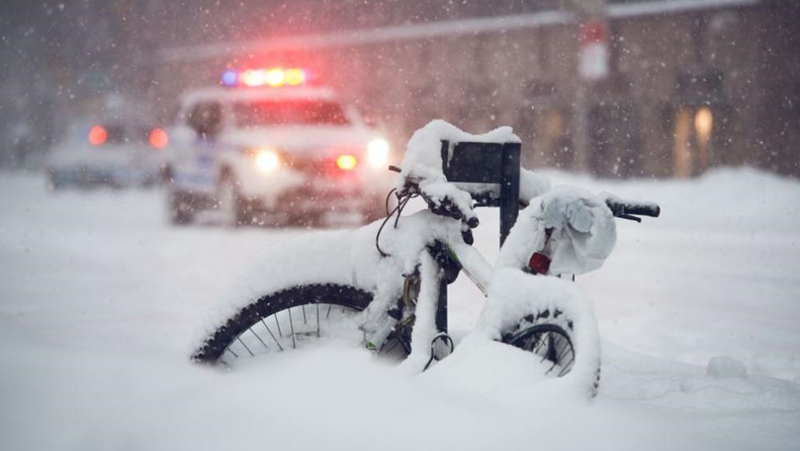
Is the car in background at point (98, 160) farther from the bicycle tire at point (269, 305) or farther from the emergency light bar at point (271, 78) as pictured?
the bicycle tire at point (269, 305)

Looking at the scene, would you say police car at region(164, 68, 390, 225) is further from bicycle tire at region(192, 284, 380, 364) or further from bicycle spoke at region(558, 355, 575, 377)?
bicycle spoke at region(558, 355, 575, 377)

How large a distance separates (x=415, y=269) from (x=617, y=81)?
25178mm

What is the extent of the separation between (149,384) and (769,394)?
2.51 m

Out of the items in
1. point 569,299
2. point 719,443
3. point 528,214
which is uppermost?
point 528,214

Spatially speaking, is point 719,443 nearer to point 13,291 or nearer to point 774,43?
point 13,291

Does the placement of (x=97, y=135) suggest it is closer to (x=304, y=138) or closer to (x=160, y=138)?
(x=160, y=138)

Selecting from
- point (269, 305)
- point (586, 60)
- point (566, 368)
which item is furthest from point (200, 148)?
point (586, 60)

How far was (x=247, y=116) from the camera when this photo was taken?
1195 centimetres

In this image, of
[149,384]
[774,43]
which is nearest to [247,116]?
[149,384]

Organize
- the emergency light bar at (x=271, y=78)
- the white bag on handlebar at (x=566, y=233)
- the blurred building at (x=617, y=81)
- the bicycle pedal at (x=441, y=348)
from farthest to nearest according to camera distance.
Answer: the blurred building at (x=617, y=81), the emergency light bar at (x=271, y=78), the bicycle pedal at (x=441, y=348), the white bag on handlebar at (x=566, y=233)

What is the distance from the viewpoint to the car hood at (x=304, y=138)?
11297 mm

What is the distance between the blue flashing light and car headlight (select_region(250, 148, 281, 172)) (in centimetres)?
128

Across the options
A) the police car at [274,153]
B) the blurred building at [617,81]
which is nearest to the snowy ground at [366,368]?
the police car at [274,153]

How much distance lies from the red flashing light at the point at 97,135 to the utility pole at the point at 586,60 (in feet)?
41.6
